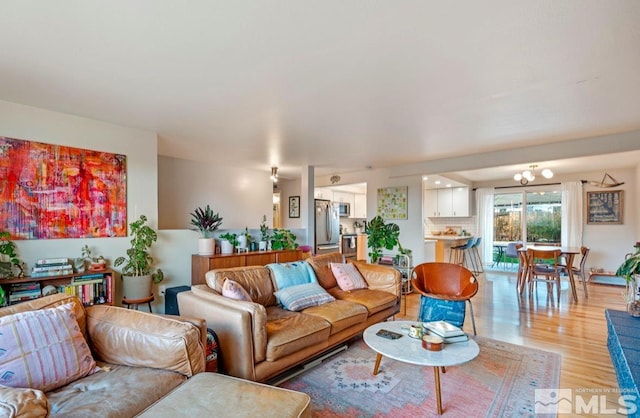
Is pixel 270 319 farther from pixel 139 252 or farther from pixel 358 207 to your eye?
pixel 358 207

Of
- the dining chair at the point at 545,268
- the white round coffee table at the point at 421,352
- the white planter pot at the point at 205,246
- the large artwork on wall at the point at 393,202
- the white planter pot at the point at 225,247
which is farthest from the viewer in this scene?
the large artwork on wall at the point at 393,202

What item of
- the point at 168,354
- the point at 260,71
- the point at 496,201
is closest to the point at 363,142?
the point at 260,71

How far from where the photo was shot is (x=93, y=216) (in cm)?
330

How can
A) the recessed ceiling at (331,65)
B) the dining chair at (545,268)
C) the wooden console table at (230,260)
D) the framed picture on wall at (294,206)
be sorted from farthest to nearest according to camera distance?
1. the framed picture on wall at (294,206)
2. the dining chair at (545,268)
3. the wooden console table at (230,260)
4. the recessed ceiling at (331,65)

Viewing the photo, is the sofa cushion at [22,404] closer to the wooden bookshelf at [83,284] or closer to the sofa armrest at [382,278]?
the wooden bookshelf at [83,284]

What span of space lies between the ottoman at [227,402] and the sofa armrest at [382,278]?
232cm

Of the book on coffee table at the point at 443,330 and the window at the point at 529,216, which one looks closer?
the book on coffee table at the point at 443,330

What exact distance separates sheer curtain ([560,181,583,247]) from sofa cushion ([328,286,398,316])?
17.9ft

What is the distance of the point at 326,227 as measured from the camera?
7.18 meters

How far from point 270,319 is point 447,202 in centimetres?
662

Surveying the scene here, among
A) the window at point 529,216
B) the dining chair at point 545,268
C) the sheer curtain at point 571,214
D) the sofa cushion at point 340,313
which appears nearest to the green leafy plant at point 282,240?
the sofa cushion at point 340,313

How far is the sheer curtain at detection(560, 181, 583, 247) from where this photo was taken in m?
6.52

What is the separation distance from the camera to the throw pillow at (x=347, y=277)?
11.7ft

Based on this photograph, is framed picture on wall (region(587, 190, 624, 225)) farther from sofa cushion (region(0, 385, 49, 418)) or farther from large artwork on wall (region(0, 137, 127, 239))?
sofa cushion (region(0, 385, 49, 418))
